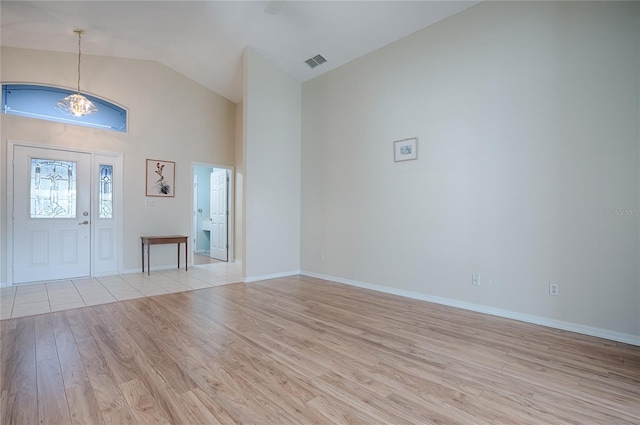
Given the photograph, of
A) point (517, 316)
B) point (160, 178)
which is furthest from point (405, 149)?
point (160, 178)

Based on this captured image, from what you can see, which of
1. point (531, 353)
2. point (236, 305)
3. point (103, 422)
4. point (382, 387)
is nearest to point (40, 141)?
point (236, 305)

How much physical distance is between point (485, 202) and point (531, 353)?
161cm

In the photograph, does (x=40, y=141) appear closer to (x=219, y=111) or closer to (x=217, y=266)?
(x=219, y=111)

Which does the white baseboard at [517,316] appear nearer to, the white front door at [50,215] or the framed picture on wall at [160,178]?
the framed picture on wall at [160,178]

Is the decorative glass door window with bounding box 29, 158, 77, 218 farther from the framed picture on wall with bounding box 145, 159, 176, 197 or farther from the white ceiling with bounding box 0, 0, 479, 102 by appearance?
the white ceiling with bounding box 0, 0, 479, 102

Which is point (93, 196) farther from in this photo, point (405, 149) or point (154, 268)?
point (405, 149)

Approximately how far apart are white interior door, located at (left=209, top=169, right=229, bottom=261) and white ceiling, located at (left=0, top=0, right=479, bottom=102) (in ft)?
8.76

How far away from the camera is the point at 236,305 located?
141 inches

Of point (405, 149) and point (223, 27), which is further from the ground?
point (223, 27)

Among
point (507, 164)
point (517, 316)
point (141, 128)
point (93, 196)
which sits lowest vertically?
point (517, 316)

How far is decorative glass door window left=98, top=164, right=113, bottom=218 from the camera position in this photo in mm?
5141

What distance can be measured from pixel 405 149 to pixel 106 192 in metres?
5.06

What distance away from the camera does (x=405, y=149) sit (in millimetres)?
4086

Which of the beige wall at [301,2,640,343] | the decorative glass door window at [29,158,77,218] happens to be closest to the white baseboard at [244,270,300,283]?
the beige wall at [301,2,640,343]
